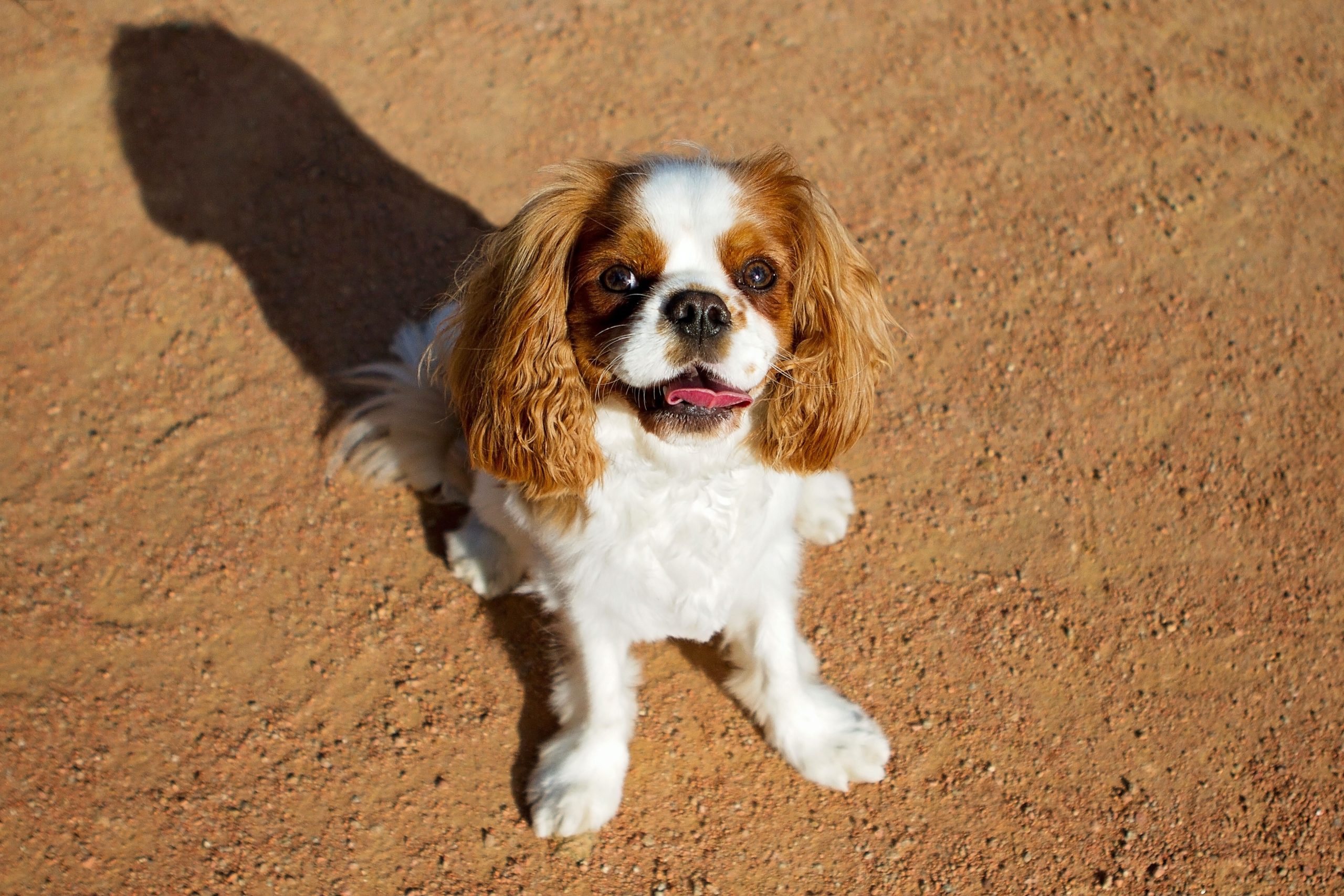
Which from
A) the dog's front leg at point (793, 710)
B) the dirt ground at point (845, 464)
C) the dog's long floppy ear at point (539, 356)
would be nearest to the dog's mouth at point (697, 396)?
the dog's long floppy ear at point (539, 356)

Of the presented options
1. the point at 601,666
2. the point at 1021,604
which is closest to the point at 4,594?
the point at 601,666

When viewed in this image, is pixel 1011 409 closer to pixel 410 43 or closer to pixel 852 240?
pixel 852 240

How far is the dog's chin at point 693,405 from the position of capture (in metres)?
2.57

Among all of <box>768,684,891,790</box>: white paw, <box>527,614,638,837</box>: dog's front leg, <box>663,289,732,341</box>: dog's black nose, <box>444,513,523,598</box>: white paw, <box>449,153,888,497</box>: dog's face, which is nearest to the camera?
<box>663,289,732,341</box>: dog's black nose

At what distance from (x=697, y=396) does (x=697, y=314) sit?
0.22 meters

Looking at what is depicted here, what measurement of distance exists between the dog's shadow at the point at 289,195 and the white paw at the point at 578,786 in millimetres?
1085

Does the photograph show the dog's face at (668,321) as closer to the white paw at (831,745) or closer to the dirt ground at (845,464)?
the dirt ground at (845,464)

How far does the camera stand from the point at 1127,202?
4816 millimetres

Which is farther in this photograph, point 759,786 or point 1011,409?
point 1011,409

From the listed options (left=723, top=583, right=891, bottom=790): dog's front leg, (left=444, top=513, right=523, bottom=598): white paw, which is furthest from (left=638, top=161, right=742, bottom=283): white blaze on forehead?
(left=444, top=513, right=523, bottom=598): white paw

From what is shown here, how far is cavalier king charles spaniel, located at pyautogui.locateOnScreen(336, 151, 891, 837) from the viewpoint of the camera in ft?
8.45

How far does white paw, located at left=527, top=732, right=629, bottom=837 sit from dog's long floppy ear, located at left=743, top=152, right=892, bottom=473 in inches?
44.5

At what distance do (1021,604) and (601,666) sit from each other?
1.54 metres

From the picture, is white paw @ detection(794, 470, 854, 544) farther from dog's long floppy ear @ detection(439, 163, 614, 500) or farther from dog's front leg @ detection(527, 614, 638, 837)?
dog's long floppy ear @ detection(439, 163, 614, 500)
